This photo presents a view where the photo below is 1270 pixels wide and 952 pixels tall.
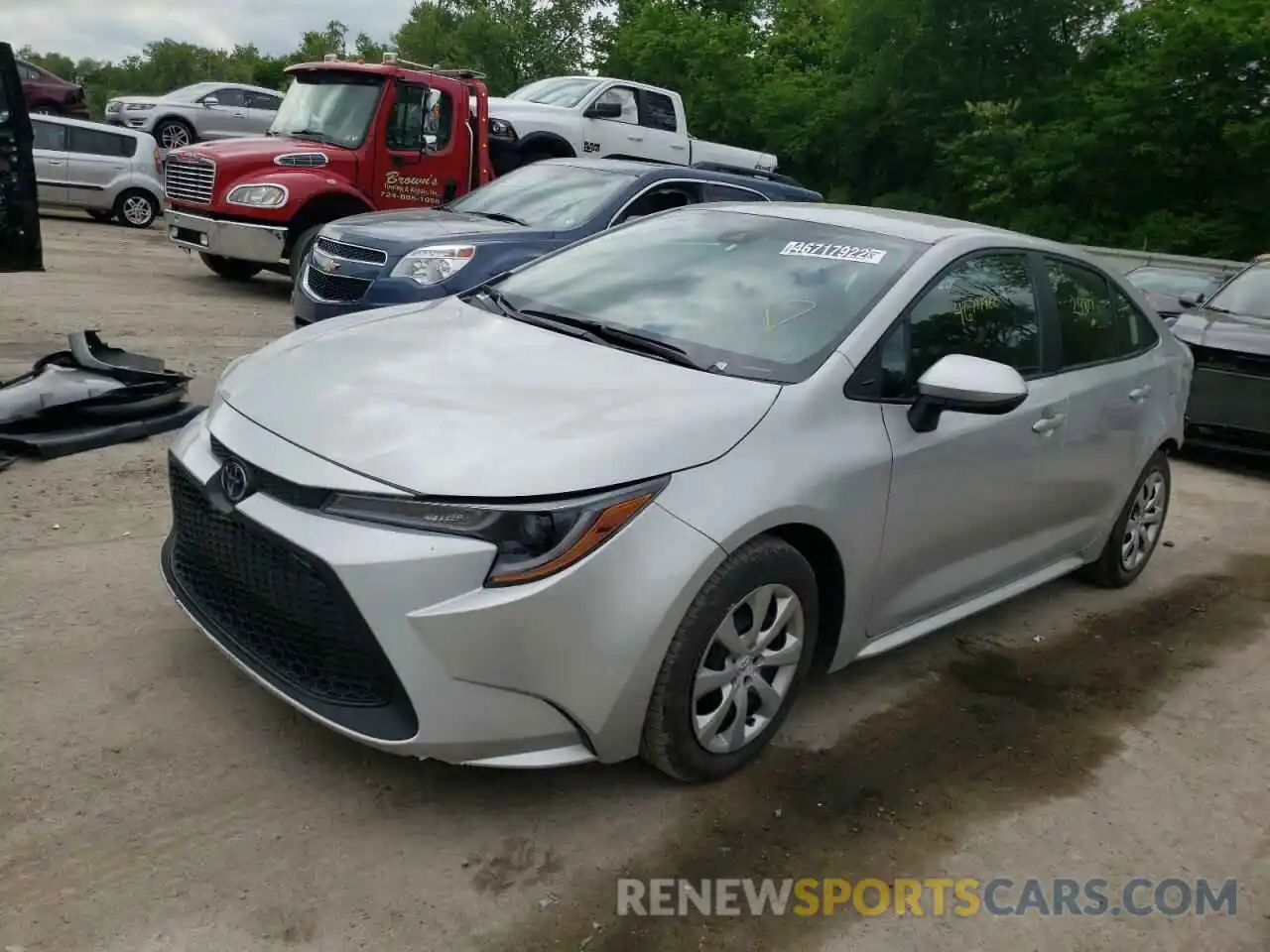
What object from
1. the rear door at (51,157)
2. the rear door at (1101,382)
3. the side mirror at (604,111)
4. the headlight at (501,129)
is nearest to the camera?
the rear door at (1101,382)

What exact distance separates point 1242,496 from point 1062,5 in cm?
1793

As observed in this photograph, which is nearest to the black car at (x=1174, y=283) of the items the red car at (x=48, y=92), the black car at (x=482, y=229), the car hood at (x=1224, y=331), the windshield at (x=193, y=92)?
the car hood at (x=1224, y=331)

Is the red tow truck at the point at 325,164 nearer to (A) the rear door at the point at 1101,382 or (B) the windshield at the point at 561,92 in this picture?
(B) the windshield at the point at 561,92

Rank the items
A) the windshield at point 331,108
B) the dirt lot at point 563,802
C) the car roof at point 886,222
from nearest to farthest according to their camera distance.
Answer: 1. the dirt lot at point 563,802
2. the car roof at point 886,222
3. the windshield at point 331,108

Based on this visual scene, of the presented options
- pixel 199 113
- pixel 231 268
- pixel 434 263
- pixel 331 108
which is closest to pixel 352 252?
pixel 434 263

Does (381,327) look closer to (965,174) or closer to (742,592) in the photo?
(742,592)

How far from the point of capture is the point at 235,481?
10.2ft

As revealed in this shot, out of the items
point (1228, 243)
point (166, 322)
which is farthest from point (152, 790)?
point (1228, 243)

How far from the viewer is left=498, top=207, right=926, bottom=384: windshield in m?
3.71

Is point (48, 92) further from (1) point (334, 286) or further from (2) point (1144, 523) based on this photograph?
(2) point (1144, 523)

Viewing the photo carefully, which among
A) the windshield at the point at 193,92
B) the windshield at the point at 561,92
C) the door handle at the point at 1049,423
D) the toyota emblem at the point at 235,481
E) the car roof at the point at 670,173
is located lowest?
the toyota emblem at the point at 235,481

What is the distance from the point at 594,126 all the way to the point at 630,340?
462 inches

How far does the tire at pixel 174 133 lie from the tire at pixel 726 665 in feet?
69.0

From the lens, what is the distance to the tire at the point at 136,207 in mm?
16719
